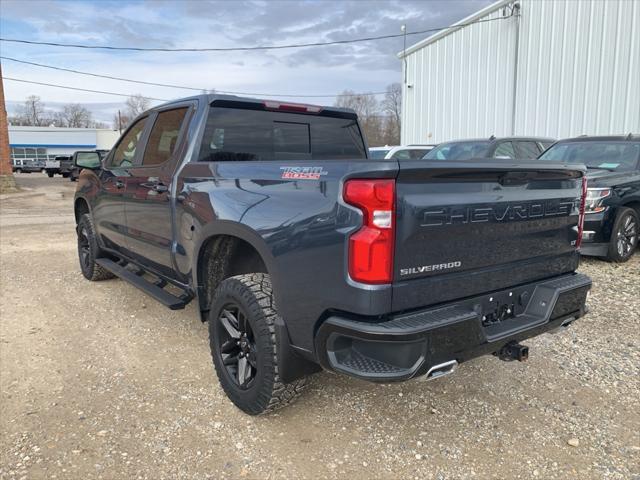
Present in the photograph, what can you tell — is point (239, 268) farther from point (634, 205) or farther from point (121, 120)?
point (121, 120)

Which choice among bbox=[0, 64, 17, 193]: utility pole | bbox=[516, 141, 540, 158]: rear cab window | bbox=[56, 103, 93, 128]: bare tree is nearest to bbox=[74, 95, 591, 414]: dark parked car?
bbox=[516, 141, 540, 158]: rear cab window

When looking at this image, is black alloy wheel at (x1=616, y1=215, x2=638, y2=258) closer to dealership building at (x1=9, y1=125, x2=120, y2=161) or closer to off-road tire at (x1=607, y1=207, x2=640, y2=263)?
off-road tire at (x1=607, y1=207, x2=640, y2=263)

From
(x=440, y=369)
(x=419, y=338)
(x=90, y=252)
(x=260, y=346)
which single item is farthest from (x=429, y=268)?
(x=90, y=252)

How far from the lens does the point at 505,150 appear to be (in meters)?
9.46

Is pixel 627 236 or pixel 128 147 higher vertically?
pixel 128 147

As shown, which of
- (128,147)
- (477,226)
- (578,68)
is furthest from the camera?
(578,68)

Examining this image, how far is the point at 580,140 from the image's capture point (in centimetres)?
815

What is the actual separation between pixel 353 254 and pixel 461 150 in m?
7.85

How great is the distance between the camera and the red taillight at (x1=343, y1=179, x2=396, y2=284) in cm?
224

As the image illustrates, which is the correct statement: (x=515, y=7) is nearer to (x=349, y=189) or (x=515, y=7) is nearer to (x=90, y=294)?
(x=90, y=294)

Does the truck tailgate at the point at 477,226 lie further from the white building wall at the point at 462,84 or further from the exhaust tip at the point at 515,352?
the white building wall at the point at 462,84

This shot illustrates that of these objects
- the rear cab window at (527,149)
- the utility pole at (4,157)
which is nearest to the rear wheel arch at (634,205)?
the rear cab window at (527,149)

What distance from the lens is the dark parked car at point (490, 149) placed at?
362 inches

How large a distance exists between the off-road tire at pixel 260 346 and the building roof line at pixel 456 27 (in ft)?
52.9
